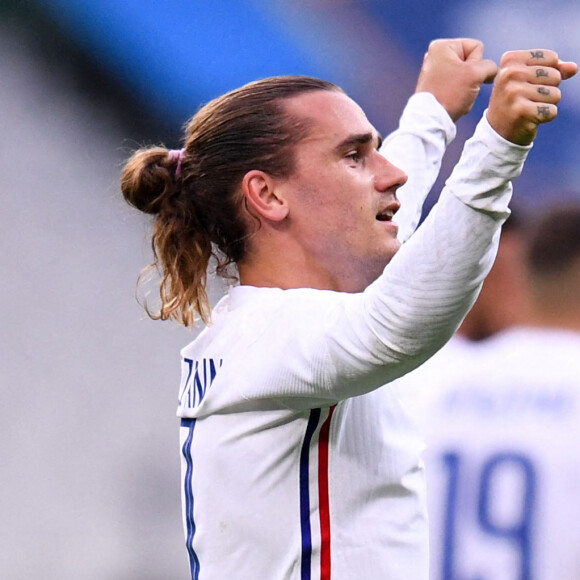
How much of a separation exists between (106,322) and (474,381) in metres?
0.84

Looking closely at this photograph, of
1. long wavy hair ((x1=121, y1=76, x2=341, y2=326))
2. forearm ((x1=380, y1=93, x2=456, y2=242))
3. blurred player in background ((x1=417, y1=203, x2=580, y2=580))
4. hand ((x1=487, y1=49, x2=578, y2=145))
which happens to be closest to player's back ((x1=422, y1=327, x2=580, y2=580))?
blurred player in background ((x1=417, y1=203, x2=580, y2=580))

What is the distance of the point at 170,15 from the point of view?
229 cm

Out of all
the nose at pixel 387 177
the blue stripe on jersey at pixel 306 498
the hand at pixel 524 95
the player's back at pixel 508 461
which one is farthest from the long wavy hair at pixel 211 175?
the player's back at pixel 508 461

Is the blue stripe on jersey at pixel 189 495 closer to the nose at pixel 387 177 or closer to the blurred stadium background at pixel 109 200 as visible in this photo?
the nose at pixel 387 177

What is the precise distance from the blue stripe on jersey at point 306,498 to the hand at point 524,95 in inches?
15.9

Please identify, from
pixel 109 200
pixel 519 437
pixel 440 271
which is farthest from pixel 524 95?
pixel 109 200

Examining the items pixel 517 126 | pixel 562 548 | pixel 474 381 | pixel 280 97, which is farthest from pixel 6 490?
pixel 517 126

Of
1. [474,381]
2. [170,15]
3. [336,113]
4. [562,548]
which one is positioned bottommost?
[562,548]

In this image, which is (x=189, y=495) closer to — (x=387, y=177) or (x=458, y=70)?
(x=387, y=177)

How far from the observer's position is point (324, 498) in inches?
42.2

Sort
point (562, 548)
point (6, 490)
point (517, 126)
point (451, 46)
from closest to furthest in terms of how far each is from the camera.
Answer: point (517, 126)
point (451, 46)
point (562, 548)
point (6, 490)

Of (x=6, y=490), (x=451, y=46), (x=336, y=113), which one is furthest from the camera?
(x=6, y=490)

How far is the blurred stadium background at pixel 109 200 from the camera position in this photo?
2209 mm

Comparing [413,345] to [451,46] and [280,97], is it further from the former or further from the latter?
[451,46]
